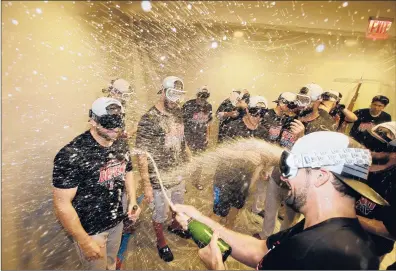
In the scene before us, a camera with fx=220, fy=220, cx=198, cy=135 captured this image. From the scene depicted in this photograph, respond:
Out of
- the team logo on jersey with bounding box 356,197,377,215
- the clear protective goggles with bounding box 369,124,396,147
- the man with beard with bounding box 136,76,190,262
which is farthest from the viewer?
the man with beard with bounding box 136,76,190,262

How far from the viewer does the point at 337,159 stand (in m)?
1.63

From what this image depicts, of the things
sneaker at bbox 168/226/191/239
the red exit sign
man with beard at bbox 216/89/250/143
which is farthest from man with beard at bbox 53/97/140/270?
the red exit sign

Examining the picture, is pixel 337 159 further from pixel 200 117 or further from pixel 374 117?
pixel 374 117

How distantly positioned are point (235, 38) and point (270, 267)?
9.36m

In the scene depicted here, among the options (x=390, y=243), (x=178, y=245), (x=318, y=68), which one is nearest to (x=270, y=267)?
(x=390, y=243)

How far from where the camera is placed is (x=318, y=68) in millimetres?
9828

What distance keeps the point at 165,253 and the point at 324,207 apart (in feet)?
9.13

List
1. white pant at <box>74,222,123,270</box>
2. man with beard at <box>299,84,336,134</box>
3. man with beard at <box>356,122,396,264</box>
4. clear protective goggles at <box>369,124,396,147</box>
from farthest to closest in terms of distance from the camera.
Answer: man with beard at <box>299,84,336,134</box>
clear protective goggles at <box>369,124,396,147</box>
white pant at <box>74,222,123,270</box>
man with beard at <box>356,122,396,264</box>

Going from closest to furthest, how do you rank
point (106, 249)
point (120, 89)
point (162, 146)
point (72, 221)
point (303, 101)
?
point (72, 221), point (106, 249), point (162, 146), point (303, 101), point (120, 89)

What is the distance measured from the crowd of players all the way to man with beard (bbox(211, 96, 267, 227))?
A: 0.02 meters

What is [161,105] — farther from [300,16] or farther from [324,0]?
[300,16]

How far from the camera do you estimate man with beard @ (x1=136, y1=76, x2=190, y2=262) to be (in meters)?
3.26

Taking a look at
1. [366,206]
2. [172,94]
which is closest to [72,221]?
[172,94]

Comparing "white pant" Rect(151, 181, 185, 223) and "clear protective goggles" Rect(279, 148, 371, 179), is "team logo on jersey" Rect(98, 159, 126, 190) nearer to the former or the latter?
"white pant" Rect(151, 181, 185, 223)
